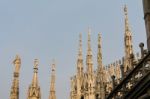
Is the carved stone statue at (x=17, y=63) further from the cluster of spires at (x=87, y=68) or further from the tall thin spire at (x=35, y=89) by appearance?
the tall thin spire at (x=35, y=89)

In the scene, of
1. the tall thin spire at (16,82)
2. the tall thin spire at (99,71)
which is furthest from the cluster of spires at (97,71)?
the tall thin spire at (16,82)

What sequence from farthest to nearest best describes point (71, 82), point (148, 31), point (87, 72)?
point (71, 82) < point (87, 72) < point (148, 31)

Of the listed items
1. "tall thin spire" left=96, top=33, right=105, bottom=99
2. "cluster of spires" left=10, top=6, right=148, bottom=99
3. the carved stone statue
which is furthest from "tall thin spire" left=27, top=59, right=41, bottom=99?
"tall thin spire" left=96, top=33, right=105, bottom=99

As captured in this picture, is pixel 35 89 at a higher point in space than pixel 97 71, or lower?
lower

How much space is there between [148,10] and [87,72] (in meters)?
18.4

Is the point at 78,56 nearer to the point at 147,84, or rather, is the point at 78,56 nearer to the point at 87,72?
the point at 87,72

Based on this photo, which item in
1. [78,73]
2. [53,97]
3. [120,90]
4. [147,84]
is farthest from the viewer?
[78,73]

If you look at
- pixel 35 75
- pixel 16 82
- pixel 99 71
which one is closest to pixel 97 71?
pixel 99 71

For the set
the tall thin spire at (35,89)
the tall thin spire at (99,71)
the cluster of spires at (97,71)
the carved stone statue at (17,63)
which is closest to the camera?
the tall thin spire at (35,89)

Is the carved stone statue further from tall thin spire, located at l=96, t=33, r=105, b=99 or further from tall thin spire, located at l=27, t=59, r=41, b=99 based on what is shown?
tall thin spire, located at l=96, t=33, r=105, b=99

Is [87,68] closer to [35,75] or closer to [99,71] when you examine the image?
[99,71]

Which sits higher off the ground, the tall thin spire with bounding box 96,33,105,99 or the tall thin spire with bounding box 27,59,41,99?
the tall thin spire with bounding box 96,33,105,99

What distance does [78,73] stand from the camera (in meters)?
31.6

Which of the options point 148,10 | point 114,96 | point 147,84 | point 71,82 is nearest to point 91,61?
point 71,82
